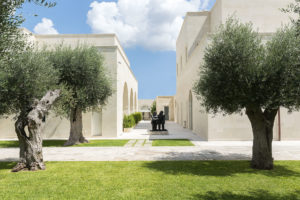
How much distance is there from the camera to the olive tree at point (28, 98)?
6352 mm

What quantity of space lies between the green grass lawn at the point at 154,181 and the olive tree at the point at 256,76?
110 centimetres

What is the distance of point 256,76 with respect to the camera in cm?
573

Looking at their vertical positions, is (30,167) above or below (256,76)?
below

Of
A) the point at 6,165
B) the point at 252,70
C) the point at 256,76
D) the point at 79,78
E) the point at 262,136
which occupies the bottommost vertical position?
the point at 6,165

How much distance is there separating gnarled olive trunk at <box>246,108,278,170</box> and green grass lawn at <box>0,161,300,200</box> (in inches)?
13.0

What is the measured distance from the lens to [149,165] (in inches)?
265

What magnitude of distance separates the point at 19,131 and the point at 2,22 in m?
3.09

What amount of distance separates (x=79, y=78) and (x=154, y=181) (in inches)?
283

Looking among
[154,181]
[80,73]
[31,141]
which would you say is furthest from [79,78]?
[154,181]

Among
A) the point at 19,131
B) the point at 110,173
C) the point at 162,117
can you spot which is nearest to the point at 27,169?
the point at 19,131

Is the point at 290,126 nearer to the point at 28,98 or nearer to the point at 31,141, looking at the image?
the point at 31,141

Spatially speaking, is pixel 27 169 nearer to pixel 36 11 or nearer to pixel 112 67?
pixel 36 11

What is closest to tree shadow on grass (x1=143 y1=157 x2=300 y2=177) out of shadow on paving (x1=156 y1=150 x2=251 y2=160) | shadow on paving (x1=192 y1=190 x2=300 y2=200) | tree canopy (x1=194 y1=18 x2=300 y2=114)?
shadow on paving (x1=156 y1=150 x2=251 y2=160)

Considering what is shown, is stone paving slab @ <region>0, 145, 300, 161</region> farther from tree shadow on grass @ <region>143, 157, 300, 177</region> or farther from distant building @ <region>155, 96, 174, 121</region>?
distant building @ <region>155, 96, 174, 121</region>
